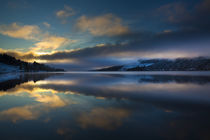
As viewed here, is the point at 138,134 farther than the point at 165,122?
No

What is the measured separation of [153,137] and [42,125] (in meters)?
5.05

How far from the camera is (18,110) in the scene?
739cm

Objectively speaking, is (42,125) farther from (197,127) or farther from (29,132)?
(197,127)

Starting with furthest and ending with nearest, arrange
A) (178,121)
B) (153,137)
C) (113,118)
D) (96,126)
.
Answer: (113,118) → (178,121) → (96,126) → (153,137)

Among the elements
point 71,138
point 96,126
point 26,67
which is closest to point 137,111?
point 96,126

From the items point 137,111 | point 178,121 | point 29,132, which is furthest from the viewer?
point 137,111

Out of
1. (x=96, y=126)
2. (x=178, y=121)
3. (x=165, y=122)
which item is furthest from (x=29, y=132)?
(x=178, y=121)

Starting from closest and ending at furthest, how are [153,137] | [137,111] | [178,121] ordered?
[153,137] → [178,121] → [137,111]

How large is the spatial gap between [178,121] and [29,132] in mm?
7062

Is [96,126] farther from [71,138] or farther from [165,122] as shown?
[165,122]

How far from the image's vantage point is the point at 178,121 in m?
5.66

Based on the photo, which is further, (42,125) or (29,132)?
(42,125)

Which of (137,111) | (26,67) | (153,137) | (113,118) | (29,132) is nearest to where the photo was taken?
Answer: (153,137)

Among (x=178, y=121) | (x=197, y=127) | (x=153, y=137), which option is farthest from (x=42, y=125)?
(x=197, y=127)
